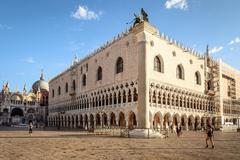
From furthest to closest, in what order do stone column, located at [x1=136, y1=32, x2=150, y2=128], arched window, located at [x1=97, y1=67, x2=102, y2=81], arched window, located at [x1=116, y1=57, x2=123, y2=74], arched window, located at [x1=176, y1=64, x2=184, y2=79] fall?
arched window, located at [x1=97, y1=67, x2=102, y2=81], arched window, located at [x1=176, y1=64, x2=184, y2=79], arched window, located at [x1=116, y1=57, x2=123, y2=74], stone column, located at [x1=136, y1=32, x2=150, y2=128]

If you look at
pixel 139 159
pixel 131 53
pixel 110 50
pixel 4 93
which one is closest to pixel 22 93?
pixel 4 93

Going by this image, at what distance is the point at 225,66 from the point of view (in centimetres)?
6244

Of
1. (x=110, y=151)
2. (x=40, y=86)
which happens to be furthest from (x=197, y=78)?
(x=40, y=86)

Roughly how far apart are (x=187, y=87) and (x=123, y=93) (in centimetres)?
1332

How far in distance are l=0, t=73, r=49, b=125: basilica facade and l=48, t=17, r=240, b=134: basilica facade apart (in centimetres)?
2997

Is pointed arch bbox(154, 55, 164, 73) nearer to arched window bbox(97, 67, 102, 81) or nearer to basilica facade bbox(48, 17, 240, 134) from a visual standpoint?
basilica facade bbox(48, 17, 240, 134)

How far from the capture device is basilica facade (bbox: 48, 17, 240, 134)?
37.9m

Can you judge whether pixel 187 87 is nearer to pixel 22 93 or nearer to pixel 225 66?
pixel 225 66

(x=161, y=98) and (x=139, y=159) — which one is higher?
(x=161, y=98)

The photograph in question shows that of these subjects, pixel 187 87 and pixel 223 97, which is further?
pixel 223 97

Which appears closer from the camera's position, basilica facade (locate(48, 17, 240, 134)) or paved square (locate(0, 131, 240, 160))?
paved square (locate(0, 131, 240, 160))

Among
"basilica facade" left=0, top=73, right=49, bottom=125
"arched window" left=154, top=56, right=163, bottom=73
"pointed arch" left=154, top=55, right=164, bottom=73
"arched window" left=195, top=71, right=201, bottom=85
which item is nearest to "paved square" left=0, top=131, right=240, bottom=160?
"arched window" left=154, top=56, right=163, bottom=73

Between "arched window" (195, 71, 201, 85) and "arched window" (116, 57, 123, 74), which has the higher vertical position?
"arched window" (116, 57, 123, 74)

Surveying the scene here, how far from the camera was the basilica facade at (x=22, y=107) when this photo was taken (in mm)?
84875
